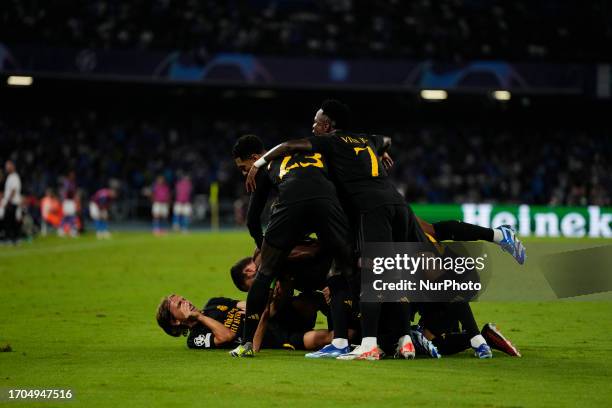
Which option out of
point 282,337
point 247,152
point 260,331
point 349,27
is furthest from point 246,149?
point 349,27

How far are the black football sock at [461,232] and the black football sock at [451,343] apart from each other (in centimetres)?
98

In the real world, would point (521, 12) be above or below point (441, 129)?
above

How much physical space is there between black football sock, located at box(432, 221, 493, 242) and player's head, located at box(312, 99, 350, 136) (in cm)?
142

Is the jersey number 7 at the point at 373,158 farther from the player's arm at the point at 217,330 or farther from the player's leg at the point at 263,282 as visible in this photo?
the player's arm at the point at 217,330

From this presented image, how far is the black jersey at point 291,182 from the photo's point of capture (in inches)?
332

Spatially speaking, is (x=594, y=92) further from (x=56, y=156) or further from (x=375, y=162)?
Answer: (x=375, y=162)

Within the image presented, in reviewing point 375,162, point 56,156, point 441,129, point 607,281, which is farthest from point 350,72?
point 375,162

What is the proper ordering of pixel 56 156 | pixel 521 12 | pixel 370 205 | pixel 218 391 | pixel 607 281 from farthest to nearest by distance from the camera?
pixel 521 12 → pixel 56 156 → pixel 607 281 → pixel 370 205 → pixel 218 391

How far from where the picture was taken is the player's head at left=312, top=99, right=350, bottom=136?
28.7 ft

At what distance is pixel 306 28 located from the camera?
43.5 metres

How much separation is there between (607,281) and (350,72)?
30.0m

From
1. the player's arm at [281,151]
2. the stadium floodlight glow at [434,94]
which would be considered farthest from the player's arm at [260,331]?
the stadium floodlight glow at [434,94]

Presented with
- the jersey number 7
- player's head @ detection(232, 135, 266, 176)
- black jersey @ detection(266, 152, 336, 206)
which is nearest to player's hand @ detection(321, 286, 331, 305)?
black jersey @ detection(266, 152, 336, 206)

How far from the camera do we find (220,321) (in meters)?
9.38
